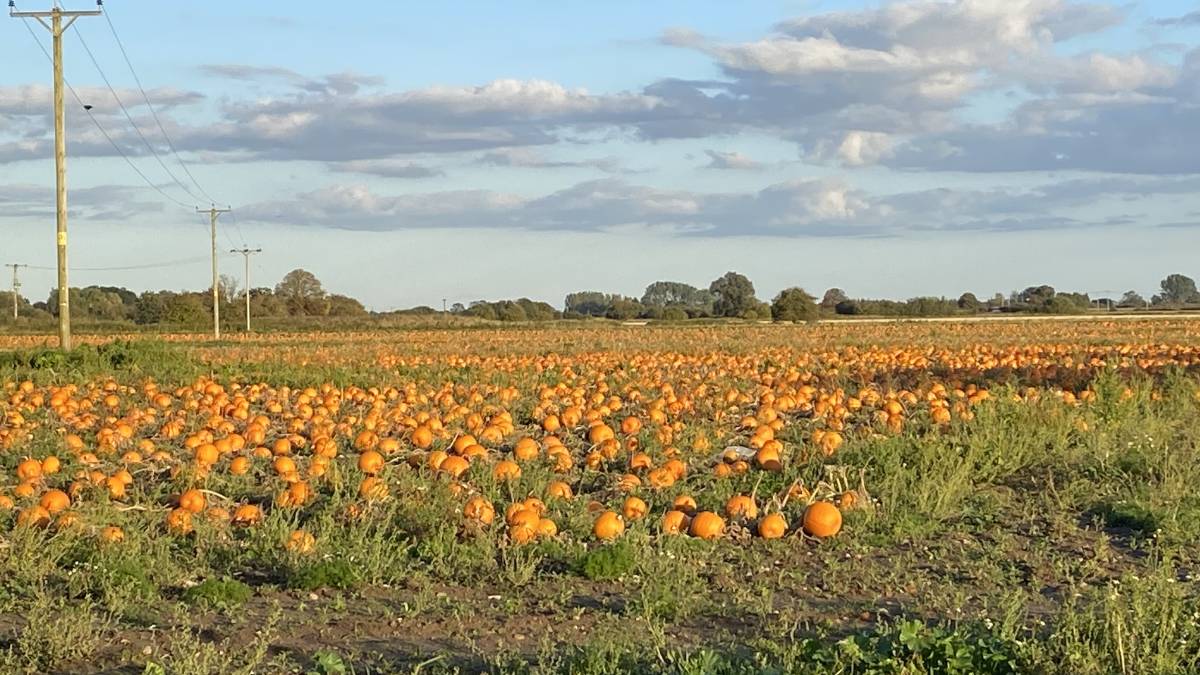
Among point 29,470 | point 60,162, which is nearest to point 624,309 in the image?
point 60,162

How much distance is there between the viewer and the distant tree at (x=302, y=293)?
9962cm

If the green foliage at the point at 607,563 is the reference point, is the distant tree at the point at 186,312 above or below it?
above

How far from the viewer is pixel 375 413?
13406 mm

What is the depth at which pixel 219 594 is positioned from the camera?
6.76 meters

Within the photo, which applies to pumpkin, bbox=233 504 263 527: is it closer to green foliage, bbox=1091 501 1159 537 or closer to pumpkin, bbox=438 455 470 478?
pumpkin, bbox=438 455 470 478

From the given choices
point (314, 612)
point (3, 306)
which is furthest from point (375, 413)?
point (3, 306)

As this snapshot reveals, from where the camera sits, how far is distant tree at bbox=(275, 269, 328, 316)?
99.6 m

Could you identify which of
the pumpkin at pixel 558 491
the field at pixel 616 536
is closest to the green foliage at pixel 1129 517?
the field at pixel 616 536

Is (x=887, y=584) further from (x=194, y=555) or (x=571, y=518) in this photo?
(x=194, y=555)

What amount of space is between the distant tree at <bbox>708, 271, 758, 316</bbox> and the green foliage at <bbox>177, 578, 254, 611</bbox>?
76.6 m

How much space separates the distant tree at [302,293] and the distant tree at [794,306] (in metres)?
38.5

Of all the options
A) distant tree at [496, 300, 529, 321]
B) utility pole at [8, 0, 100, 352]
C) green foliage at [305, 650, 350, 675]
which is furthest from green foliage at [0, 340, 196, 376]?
distant tree at [496, 300, 529, 321]

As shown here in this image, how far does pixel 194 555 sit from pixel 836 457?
15.7 ft

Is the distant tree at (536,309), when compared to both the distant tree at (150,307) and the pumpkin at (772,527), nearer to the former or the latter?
the distant tree at (150,307)
